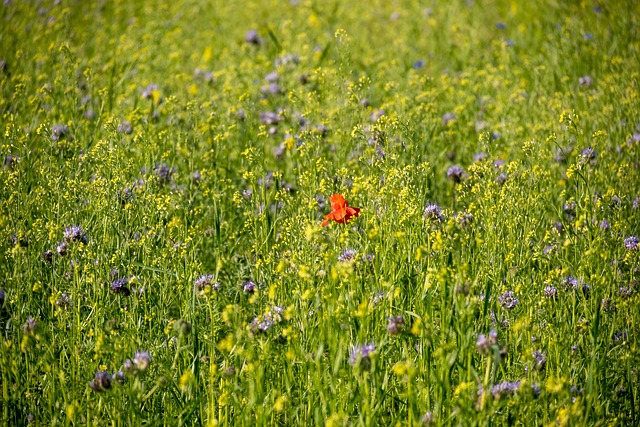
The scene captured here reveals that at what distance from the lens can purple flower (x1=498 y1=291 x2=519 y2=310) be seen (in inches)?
113

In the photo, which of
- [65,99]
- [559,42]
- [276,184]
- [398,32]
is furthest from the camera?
[398,32]

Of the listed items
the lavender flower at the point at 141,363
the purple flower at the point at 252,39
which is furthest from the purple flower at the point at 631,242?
the purple flower at the point at 252,39

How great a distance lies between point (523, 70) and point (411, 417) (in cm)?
418

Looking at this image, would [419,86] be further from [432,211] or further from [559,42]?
[432,211]

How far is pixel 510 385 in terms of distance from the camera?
7.89ft

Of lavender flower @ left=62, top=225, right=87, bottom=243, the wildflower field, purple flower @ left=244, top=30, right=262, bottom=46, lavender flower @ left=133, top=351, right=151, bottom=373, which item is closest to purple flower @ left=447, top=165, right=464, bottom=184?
the wildflower field

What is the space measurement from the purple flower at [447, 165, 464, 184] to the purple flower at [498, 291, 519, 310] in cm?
129

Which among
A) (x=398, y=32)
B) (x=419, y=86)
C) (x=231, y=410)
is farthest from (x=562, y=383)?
(x=398, y=32)

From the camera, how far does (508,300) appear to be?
2896mm

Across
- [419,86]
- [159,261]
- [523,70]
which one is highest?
[159,261]

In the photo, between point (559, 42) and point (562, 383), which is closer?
point (562, 383)

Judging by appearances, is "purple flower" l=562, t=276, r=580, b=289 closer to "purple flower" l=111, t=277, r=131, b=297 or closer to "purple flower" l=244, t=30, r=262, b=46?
"purple flower" l=111, t=277, r=131, b=297

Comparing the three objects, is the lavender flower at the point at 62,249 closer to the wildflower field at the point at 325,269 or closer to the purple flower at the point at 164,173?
the wildflower field at the point at 325,269

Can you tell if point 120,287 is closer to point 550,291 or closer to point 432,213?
point 432,213
